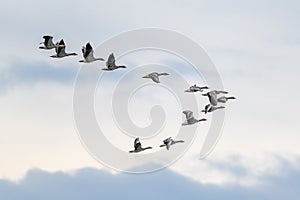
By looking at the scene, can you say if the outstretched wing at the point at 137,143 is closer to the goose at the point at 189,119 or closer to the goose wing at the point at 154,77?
the goose at the point at 189,119

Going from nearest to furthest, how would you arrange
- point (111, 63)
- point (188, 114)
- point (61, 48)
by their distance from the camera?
point (111, 63) < point (61, 48) < point (188, 114)

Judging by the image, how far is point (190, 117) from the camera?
14262cm

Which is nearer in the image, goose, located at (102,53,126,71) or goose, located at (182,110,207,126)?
goose, located at (102,53,126,71)

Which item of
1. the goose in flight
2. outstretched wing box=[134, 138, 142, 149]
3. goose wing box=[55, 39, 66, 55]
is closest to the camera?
the goose in flight

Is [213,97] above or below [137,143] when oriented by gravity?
above

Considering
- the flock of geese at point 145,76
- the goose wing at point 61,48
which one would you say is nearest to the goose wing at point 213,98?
the flock of geese at point 145,76

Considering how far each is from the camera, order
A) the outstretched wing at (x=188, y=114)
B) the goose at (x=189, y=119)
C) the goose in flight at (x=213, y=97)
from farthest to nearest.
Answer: the outstretched wing at (x=188, y=114), the goose at (x=189, y=119), the goose in flight at (x=213, y=97)

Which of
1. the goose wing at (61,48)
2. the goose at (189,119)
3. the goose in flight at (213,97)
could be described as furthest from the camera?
the goose at (189,119)

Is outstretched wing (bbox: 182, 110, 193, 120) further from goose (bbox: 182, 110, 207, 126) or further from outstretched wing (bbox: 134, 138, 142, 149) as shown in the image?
outstretched wing (bbox: 134, 138, 142, 149)

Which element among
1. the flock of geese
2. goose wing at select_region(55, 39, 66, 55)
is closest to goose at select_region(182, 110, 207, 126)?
the flock of geese

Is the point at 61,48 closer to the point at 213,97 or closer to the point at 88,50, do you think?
the point at 88,50

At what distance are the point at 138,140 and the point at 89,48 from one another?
1129 centimetres

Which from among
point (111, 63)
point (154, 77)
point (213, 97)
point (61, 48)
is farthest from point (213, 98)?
point (61, 48)

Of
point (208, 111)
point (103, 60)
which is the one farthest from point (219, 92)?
point (103, 60)
